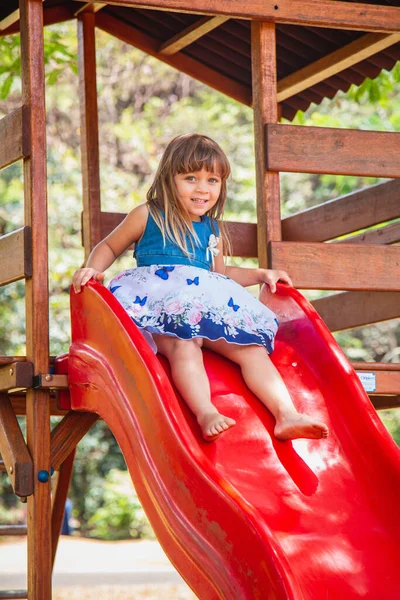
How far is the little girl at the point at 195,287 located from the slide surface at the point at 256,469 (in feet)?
0.35

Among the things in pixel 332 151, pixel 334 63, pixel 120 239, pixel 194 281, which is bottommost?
pixel 194 281

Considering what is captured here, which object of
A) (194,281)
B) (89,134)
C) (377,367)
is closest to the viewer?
(194,281)

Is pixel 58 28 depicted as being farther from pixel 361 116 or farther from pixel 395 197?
pixel 395 197

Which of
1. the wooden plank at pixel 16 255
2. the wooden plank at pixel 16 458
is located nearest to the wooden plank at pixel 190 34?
the wooden plank at pixel 16 255

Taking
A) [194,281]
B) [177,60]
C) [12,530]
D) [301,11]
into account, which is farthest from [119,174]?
[194,281]

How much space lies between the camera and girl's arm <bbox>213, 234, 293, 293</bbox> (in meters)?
4.57

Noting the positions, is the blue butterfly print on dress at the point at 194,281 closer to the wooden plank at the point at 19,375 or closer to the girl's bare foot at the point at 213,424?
the girl's bare foot at the point at 213,424

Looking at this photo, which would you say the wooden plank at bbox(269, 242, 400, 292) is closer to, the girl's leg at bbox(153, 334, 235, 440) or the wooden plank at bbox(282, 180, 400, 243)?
the girl's leg at bbox(153, 334, 235, 440)

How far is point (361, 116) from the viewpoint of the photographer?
57.6ft

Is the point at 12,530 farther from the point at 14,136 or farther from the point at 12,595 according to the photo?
the point at 14,136

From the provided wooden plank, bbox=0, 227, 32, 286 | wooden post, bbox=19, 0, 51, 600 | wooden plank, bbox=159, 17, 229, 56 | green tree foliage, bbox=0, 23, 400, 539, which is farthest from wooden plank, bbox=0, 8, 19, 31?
green tree foliage, bbox=0, 23, 400, 539

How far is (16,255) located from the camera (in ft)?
15.1

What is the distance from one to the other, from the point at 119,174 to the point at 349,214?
9882mm

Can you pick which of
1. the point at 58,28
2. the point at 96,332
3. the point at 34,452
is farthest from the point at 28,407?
the point at 58,28
